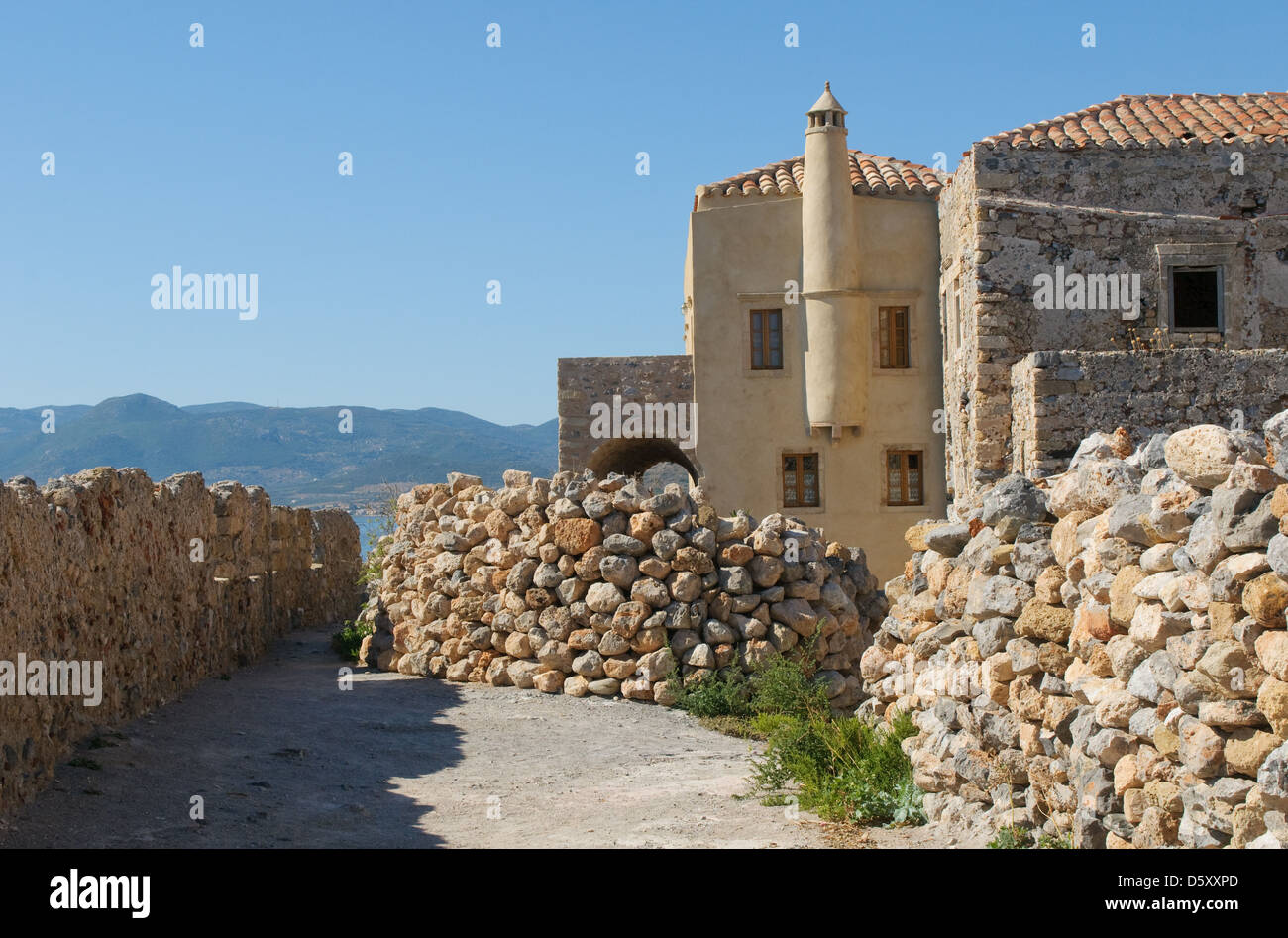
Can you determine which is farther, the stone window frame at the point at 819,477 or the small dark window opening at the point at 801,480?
the small dark window opening at the point at 801,480

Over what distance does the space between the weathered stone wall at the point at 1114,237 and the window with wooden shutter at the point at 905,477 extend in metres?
2.78

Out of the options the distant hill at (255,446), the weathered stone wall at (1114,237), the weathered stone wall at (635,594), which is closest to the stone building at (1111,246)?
the weathered stone wall at (1114,237)

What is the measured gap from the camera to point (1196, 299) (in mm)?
17984

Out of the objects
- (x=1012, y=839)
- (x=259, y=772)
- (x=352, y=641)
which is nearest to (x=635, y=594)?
(x=259, y=772)

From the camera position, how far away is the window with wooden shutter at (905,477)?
66.9 ft

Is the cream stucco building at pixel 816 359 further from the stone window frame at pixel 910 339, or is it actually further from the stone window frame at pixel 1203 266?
the stone window frame at pixel 1203 266

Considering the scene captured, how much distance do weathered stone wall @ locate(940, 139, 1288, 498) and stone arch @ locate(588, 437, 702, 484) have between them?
5411mm

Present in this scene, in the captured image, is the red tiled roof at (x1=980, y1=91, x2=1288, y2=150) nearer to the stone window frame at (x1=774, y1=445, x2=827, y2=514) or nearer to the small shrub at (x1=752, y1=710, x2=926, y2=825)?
the stone window frame at (x1=774, y1=445, x2=827, y2=514)

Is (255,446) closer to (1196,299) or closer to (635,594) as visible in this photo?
(1196,299)

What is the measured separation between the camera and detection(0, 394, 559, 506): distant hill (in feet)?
388
